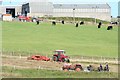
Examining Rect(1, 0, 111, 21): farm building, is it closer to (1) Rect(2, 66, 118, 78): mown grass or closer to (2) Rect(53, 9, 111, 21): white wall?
(2) Rect(53, 9, 111, 21): white wall

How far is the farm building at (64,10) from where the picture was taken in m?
127

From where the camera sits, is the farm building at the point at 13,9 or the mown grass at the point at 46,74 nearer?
the mown grass at the point at 46,74

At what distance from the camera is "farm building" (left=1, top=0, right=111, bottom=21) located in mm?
127250

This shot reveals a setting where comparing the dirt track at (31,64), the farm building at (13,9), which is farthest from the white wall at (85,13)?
the dirt track at (31,64)

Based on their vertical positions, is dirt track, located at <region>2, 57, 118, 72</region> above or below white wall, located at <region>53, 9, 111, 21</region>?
below

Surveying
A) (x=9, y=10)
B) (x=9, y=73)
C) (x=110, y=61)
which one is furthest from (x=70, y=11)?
(x=9, y=73)

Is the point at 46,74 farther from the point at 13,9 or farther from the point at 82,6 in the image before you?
the point at 13,9

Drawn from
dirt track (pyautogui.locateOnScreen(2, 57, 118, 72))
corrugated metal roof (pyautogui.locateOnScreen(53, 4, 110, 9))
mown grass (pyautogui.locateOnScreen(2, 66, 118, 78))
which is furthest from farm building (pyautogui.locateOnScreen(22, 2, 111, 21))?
mown grass (pyautogui.locateOnScreen(2, 66, 118, 78))

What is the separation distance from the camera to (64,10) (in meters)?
129

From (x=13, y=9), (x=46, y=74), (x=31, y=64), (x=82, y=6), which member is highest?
(x=82, y=6)

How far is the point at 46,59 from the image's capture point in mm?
34219

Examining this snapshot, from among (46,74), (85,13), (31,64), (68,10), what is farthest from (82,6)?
(46,74)

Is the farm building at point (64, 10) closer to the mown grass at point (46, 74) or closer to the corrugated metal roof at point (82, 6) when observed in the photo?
the corrugated metal roof at point (82, 6)

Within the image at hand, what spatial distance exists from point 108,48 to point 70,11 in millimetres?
86571
